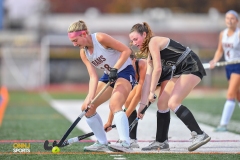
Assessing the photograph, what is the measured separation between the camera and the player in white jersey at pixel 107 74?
782 centimetres

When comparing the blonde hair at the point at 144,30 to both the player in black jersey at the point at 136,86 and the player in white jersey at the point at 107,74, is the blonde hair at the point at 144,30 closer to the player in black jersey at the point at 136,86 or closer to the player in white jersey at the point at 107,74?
the player in white jersey at the point at 107,74

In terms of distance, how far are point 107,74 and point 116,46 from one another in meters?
0.52

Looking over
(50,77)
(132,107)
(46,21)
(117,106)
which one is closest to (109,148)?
(117,106)

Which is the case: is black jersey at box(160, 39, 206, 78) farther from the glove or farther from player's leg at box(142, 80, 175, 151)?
the glove

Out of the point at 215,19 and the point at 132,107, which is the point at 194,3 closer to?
the point at 215,19

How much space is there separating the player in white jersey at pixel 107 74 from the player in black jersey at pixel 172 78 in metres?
0.24

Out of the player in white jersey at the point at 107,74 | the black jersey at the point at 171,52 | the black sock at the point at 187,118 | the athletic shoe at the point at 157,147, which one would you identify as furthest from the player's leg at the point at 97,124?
A: the black sock at the point at 187,118

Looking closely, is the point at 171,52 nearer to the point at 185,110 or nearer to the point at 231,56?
the point at 185,110

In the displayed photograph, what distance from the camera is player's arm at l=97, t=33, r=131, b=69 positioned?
26.0ft

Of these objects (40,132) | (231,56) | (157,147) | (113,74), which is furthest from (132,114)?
(231,56)

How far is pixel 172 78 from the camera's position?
8391mm

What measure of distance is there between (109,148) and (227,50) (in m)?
4.39

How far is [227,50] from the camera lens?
1152 centimetres

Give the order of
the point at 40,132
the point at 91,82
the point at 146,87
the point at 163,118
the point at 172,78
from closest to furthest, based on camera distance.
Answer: the point at 91,82 → the point at 146,87 → the point at 172,78 → the point at 163,118 → the point at 40,132
